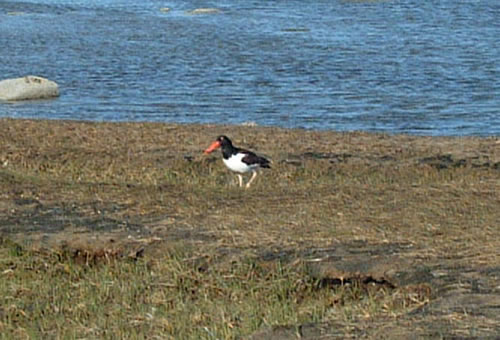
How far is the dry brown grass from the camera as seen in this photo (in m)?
8.34

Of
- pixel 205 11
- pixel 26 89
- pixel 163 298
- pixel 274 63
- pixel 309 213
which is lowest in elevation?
pixel 205 11

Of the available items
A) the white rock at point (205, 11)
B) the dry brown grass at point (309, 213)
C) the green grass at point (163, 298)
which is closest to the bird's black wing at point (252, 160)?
the dry brown grass at point (309, 213)

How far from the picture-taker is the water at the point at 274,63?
2444 centimetres

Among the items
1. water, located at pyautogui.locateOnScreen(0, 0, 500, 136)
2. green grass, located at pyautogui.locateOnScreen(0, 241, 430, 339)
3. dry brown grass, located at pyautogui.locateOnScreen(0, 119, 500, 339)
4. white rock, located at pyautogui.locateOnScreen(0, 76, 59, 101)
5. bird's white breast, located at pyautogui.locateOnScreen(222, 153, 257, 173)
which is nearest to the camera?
green grass, located at pyautogui.locateOnScreen(0, 241, 430, 339)

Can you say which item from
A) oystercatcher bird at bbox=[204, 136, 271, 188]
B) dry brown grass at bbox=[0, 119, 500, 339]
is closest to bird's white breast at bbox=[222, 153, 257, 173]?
oystercatcher bird at bbox=[204, 136, 271, 188]

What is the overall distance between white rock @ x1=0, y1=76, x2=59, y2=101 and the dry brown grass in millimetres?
9271

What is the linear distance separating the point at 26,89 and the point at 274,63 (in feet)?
29.5

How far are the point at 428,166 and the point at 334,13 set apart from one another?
115 feet

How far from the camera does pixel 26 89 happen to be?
1032 inches

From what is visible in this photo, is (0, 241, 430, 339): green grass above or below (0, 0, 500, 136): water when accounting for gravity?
above

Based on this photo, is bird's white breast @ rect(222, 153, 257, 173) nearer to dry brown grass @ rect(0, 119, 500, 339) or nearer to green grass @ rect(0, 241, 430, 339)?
dry brown grass @ rect(0, 119, 500, 339)

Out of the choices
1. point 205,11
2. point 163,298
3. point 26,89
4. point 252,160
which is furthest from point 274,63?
point 163,298

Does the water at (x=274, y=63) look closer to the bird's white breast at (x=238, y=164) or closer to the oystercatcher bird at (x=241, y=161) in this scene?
the oystercatcher bird at (x=241, y=161)

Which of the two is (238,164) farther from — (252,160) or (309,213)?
(309,213)
